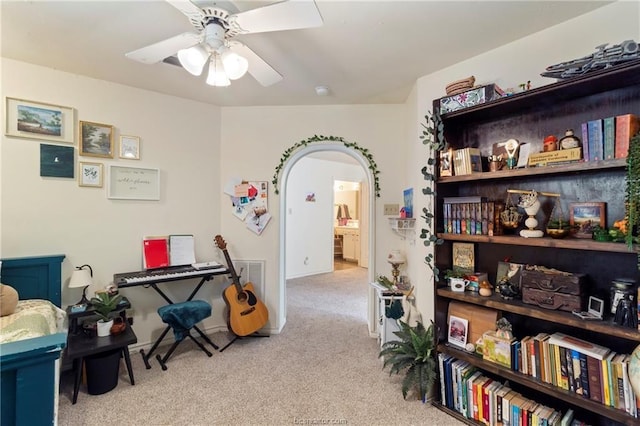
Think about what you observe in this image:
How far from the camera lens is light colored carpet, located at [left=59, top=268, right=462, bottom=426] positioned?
198 centimetres

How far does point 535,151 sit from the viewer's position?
1890mm

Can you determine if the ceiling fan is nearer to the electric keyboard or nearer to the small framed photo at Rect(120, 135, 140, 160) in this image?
the small framed photo at Rect(120, 135, 140, 160)

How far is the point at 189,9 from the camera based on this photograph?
54.2 inches

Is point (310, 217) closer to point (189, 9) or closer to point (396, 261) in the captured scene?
point (396, 261)

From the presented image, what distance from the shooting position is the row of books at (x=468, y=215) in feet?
6.40

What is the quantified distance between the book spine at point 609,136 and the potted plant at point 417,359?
1.42 meters

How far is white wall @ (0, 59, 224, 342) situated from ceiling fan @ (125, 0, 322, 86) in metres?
1.39

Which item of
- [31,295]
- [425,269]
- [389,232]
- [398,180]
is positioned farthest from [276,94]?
[31,295]

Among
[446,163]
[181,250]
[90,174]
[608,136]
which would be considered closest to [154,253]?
[181,250]

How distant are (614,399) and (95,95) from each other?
413 cm

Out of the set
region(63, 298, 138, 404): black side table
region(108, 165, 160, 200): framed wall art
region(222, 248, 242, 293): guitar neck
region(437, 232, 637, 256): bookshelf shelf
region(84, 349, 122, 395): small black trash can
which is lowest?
region(84, 349, 122, 395): small black trash can

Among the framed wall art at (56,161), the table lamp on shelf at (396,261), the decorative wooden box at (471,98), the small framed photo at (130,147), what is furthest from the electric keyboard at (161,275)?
the decorative wooden box at (471,98)

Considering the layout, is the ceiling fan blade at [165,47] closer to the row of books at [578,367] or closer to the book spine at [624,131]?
the book spine at [624,131]

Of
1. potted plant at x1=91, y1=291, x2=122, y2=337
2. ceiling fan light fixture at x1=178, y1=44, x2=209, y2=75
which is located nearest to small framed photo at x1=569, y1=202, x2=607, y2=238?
ceiling fan light fixture at x1=178, y1=44, x2=209, y2=75
